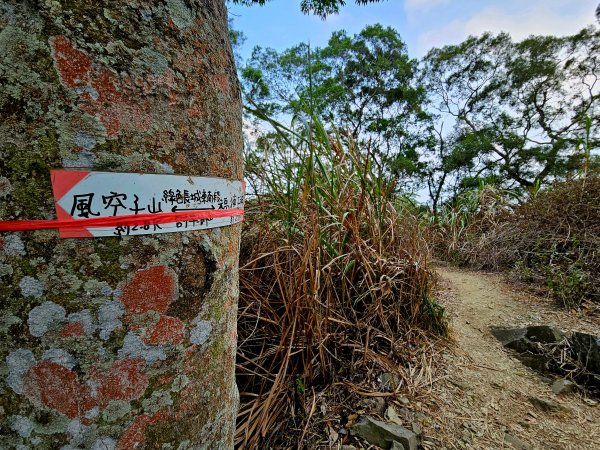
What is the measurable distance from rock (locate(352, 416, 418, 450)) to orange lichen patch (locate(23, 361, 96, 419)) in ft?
2.73

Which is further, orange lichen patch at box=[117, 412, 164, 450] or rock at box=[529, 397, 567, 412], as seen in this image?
rock at box=[529, 397, 567, 412]

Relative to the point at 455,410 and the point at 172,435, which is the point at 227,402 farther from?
the point at 455,410

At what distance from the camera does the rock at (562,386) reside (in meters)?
1.31

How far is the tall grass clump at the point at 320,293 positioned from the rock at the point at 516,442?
31 cm

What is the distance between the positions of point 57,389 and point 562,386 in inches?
73.5

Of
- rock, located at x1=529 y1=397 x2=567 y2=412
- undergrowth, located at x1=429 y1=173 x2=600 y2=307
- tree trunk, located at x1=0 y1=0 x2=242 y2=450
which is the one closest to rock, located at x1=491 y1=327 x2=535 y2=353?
rock, located at x1=529 y1=397 x2=567 y2=412

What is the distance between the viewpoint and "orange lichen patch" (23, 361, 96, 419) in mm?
387

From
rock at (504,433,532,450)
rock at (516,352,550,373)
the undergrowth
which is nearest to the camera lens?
rock at (504,433,532,450)

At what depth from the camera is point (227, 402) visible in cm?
57

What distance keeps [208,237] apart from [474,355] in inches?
62.1

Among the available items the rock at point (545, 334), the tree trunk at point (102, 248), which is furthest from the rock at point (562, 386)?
the tree trunk at point (102, 248)

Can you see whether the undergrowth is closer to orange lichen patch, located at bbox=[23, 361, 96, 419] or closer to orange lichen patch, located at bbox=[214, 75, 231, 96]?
orange lichen patch, located at bbox=[214, 75, 231, 96]

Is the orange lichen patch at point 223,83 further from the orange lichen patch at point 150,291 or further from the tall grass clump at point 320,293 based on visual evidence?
the tall grass clump at point 320,293

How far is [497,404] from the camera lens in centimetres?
117
